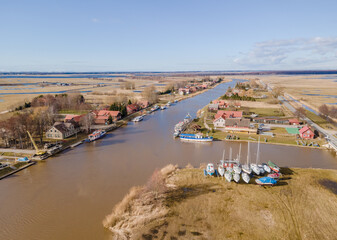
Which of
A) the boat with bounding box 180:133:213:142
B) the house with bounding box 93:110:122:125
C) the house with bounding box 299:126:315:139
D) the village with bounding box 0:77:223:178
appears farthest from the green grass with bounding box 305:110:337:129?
the house with bounding box 93:110:122:125

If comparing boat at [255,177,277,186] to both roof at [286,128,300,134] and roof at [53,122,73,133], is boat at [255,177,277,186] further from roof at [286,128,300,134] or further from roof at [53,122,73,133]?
roof at [53,122,73,133]

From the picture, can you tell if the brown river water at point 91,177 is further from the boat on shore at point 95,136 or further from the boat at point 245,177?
the boat at point 245,177

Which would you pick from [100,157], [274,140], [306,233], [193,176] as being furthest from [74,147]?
[274,140]

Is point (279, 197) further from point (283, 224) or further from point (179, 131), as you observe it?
point (179, 131)

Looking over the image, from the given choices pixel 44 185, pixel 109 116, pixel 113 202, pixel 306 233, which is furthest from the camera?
pixel 109 116

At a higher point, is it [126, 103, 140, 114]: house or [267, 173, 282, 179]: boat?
[126, 103, 140, 114]: house

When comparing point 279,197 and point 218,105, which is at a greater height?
point 218,105

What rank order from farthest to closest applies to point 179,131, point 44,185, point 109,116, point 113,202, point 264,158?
1. point 109,116
2. point 179,131
3. point 264,158
4. point 44,185
5. point 113,202
